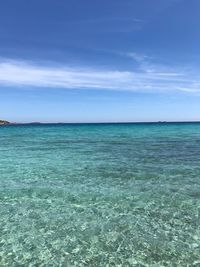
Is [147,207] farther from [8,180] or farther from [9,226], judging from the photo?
[8,180]

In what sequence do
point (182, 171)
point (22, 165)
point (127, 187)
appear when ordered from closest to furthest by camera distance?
point (127, 187)
point (182, 171)
point (22, 165)

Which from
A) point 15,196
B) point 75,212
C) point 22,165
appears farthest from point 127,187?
point 22,165

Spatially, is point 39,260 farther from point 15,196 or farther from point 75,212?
point 15,196

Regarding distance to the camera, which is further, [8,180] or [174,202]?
[8,180]

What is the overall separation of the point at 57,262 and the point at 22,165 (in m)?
15.1

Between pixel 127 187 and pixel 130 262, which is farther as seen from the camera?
pixel 127 187

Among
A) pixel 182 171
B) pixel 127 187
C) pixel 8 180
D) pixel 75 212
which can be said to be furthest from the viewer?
pixel 182 171

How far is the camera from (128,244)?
8.45 meters

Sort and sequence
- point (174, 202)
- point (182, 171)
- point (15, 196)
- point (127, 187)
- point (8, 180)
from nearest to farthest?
point (174, 202), point (15, 196), point (127, 187), point (8, 180), point (182, 171)

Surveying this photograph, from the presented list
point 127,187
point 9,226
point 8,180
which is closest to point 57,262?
point 9,226

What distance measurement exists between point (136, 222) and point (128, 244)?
5.46 feet

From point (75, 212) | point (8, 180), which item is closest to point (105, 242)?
point (75, 212)

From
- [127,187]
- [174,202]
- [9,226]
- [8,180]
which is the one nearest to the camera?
[9,226]

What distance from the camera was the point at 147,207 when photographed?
37.9ft
